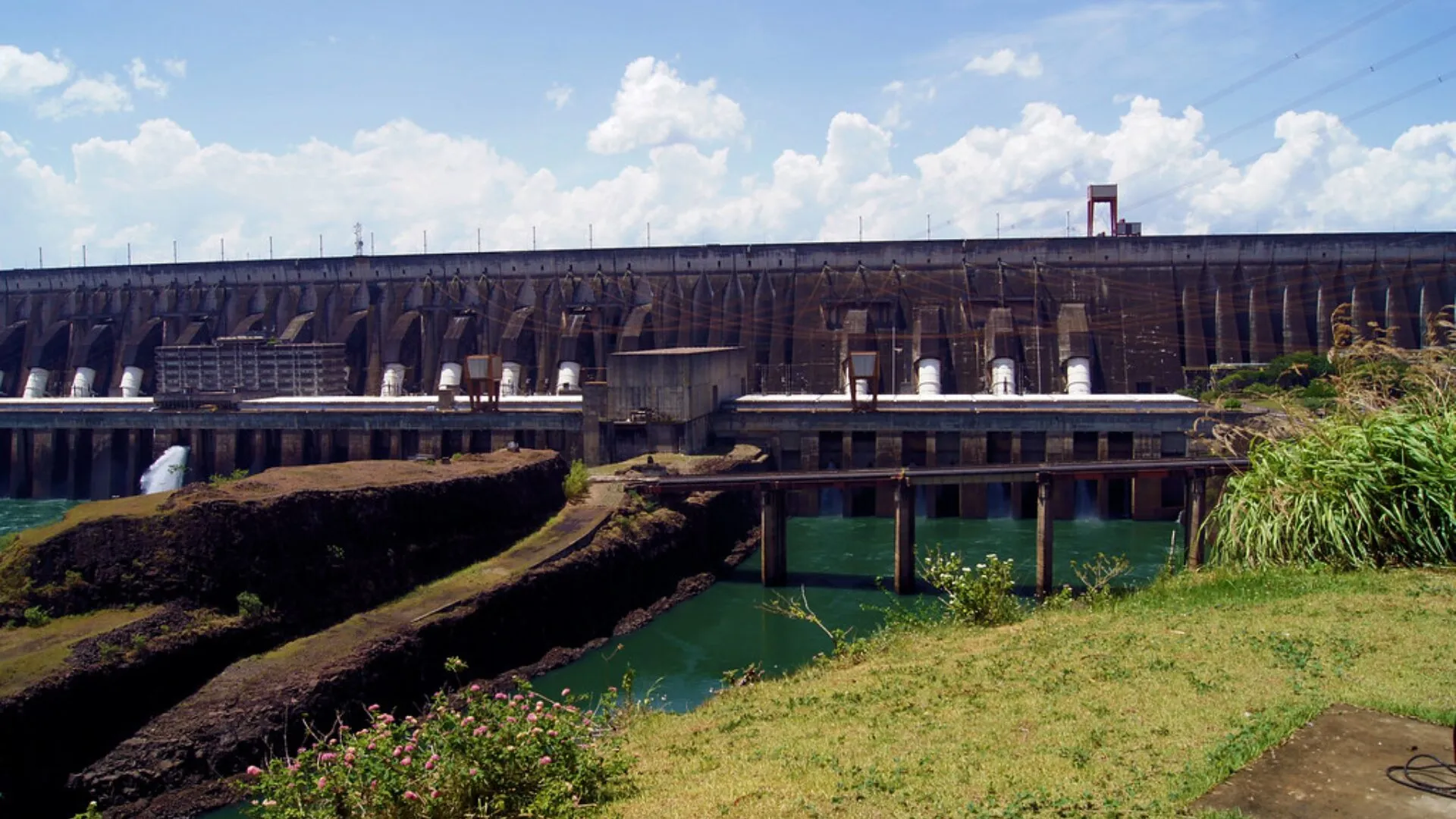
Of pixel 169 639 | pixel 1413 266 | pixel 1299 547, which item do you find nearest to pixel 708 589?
pixel 169 639

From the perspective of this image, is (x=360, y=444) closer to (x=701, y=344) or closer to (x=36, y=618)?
(x=701, y=344)

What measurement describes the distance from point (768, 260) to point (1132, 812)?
1950 inches

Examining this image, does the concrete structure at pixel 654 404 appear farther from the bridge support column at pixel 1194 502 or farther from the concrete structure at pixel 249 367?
the concrete structure at pixel 249 367

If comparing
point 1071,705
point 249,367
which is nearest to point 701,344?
point 249,367

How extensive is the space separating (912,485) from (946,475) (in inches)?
81.7

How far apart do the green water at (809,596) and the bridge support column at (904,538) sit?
62cm

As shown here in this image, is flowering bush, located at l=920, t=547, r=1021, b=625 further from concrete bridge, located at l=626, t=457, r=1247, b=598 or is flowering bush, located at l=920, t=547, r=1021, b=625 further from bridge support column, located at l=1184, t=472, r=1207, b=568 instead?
bridge support column, located at l=1184, t=472, r=1207, b=568

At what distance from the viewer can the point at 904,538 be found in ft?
88.0

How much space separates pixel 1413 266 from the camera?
49219 millimetres

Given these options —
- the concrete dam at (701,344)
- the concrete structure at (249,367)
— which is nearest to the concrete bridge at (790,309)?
the concrete dam at (701,344)

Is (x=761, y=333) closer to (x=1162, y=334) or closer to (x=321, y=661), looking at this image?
(x=1162, y=334)

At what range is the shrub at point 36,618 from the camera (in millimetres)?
18219

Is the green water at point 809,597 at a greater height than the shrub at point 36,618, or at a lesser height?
lesser

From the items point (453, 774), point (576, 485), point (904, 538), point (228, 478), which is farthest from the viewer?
point (228, 478)
